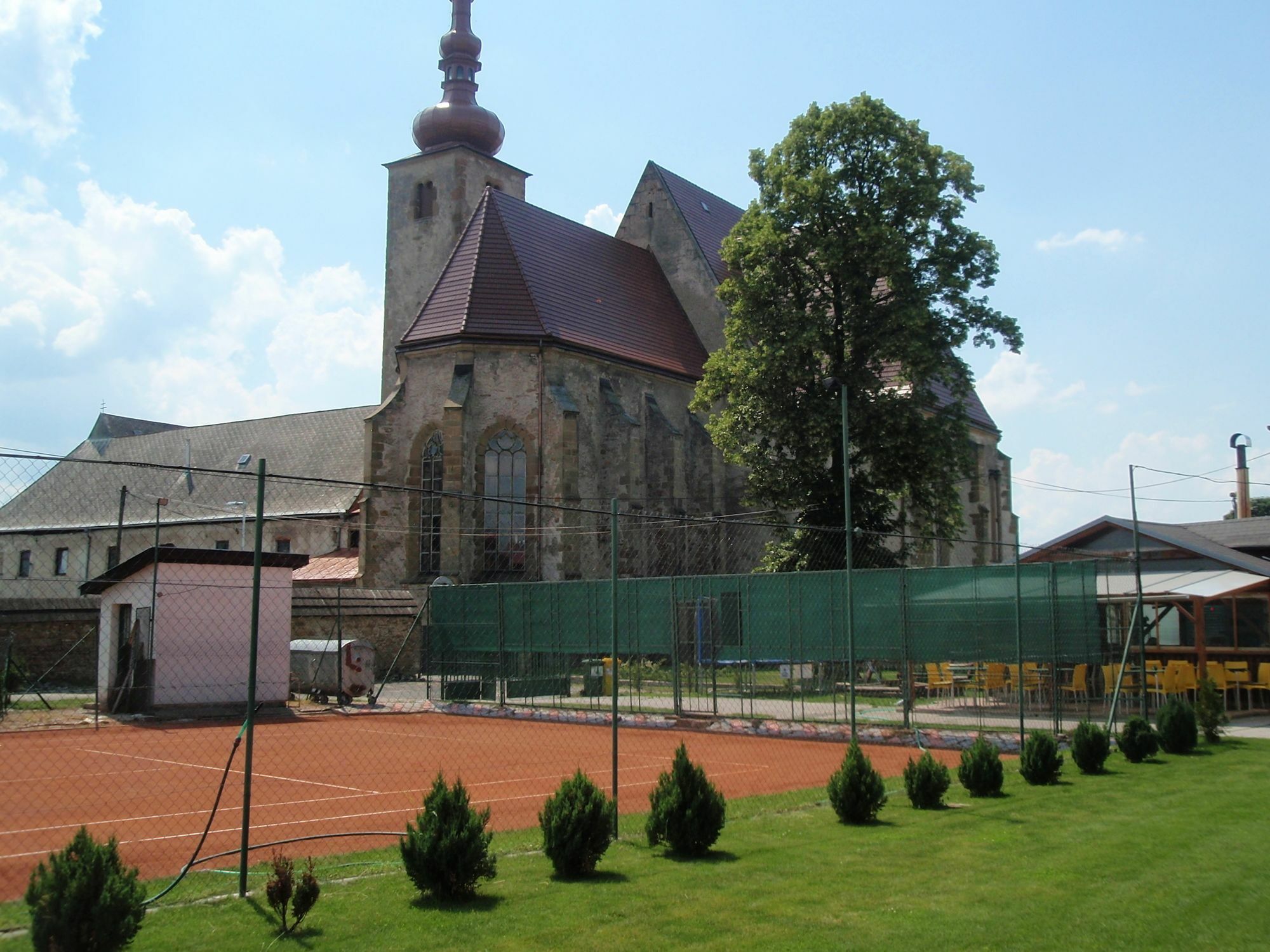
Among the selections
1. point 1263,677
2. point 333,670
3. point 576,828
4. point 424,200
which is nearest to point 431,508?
point 333,670

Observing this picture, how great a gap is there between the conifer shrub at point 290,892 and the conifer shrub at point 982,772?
8.13 metres

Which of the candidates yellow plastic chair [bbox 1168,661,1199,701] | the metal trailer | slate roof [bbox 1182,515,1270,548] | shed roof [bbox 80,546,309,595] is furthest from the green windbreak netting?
slate roof [bbox 1182,515,1270,548]

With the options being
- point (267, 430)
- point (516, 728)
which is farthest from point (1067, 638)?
point (267, 430)

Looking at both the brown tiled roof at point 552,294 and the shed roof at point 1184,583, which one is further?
the brown tiled roof at point 552,294

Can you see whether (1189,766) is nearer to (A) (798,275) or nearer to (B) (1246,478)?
(A) (798,275)

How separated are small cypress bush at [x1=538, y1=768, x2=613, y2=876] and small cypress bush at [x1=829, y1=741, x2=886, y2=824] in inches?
125

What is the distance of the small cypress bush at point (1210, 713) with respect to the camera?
57.9ft

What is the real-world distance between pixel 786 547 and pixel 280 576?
533 inches

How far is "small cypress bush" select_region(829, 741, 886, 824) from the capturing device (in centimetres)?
1091

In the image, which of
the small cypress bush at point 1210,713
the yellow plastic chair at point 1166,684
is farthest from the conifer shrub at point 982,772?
the yellow plastic chair at point 1166,684

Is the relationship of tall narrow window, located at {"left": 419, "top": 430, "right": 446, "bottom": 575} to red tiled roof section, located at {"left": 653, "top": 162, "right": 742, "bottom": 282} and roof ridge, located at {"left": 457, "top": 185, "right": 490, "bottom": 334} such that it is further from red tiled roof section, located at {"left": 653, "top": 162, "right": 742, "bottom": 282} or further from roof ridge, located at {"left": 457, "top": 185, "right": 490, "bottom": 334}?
red tiled roof section, located at {"left": 653, "top": 162, "right": 742, "bottom": 282}

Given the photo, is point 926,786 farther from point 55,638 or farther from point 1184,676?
point 55,638

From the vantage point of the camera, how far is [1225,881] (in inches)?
319

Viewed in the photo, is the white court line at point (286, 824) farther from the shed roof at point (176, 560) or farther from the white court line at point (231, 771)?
the shed roof at point (176, 560)
